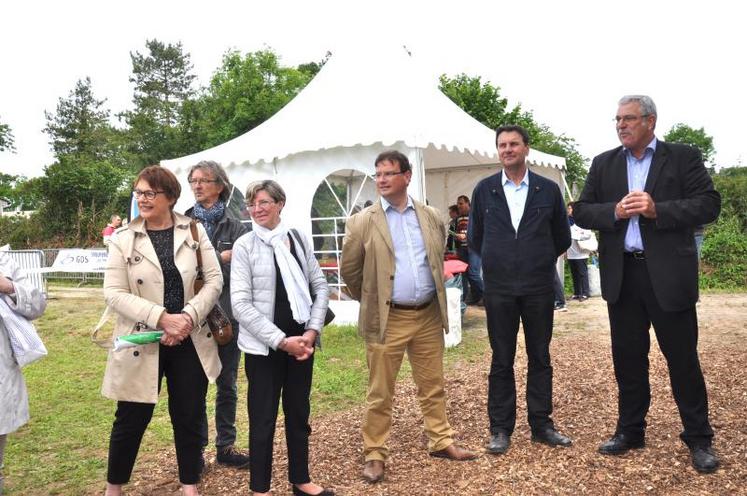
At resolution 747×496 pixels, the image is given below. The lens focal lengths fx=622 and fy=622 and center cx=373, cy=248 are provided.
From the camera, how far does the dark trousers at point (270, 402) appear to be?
322cm

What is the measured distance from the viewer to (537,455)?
3.75 metres

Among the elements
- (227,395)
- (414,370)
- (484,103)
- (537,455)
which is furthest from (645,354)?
(484,103)

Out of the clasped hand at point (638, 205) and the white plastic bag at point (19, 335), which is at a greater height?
the clasped hand at point (638, 205)

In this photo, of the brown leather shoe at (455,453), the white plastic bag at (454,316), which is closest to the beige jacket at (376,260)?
the brown leather shoe at (455,453)

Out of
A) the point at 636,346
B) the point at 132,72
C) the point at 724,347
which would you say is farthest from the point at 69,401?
the point at 132,72

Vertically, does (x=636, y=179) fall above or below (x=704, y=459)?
above

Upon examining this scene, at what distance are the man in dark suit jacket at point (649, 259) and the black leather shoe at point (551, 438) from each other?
0.22 meters

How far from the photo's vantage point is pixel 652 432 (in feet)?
13.3

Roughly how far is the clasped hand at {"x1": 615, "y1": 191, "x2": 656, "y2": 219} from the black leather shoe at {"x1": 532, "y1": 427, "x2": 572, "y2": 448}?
145 cm

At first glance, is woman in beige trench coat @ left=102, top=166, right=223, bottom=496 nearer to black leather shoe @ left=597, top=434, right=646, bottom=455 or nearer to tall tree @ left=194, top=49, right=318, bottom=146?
black leather shoe @ left=597, top=434, right=646, bottom=455

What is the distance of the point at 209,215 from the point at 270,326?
1036 mm

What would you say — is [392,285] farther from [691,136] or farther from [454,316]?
[691,136]

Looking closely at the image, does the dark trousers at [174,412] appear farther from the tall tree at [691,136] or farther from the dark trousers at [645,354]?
the tall tree at [691,136]

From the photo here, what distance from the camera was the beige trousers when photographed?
3.75m
